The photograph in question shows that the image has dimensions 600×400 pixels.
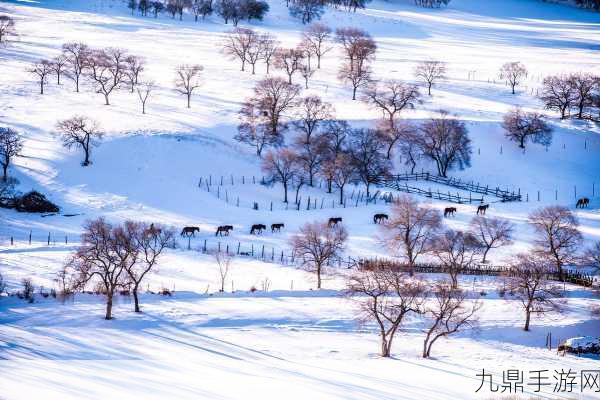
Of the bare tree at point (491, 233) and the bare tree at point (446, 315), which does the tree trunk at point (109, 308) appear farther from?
the bare tree at point (491, 233)

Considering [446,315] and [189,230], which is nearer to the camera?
[446,315]

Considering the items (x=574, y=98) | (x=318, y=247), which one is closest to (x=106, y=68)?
(x=318, y=247)

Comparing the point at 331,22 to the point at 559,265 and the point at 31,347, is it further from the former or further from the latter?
the point at 31,347

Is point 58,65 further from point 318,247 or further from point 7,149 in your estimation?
point 318,247

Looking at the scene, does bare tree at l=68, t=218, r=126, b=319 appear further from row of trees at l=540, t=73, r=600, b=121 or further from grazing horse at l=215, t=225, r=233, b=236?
row of trees at l=540, t=73, r=600, b=121

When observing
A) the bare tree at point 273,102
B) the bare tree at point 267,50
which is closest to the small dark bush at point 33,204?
the bare tree at point 273,102

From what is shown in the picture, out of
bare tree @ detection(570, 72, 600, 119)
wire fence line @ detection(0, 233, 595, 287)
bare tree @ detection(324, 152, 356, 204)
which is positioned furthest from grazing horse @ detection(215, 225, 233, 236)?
bare tree @ detection(570, 72, 600, 119)

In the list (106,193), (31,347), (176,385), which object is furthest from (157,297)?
(106,193)
